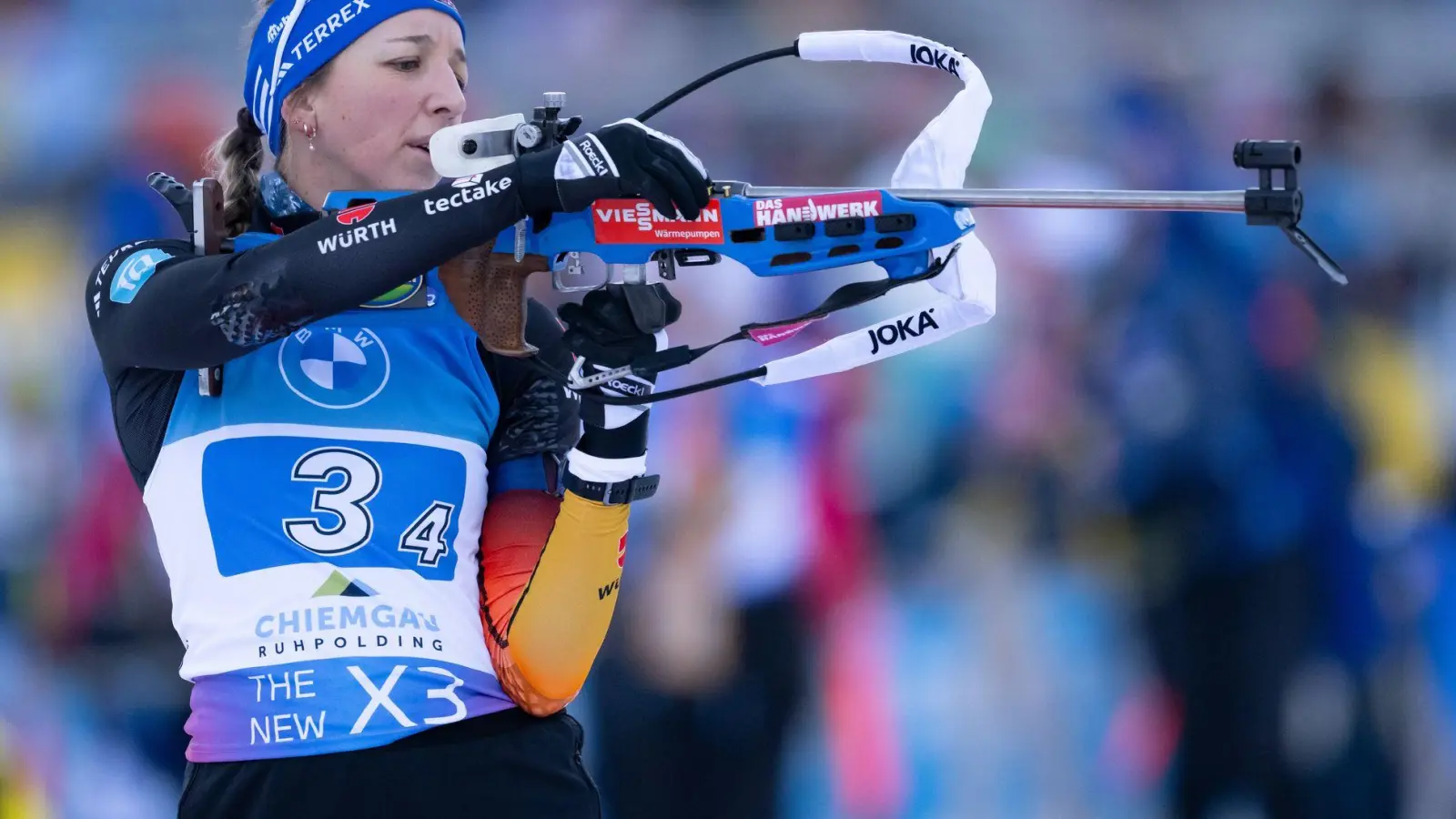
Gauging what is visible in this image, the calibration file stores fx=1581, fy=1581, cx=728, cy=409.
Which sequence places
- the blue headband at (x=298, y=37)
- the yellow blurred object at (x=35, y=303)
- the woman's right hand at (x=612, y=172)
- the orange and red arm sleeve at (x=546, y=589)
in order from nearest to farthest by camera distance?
the woman's right hand at (x=612, y=172) → the orange and red arm sleeve at (x=546, y=589) → the blue headband at (x=298, y=37) → the yellow blurred object at (x=35, y=303)

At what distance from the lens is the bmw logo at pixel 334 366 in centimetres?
199

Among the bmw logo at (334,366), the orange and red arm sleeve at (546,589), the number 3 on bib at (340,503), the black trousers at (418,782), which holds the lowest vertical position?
the black trousers at (418,782)

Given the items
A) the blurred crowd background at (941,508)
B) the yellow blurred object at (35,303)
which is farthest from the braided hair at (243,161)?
the yellow blurred object at (35,303)

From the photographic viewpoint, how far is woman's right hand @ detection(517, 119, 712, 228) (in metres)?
1.79

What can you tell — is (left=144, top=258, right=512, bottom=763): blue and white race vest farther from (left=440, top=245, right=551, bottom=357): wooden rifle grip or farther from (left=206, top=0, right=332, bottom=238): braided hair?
(left=206, top=0, right=332, bottom=238): braided hair

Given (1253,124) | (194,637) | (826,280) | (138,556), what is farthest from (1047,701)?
(194,637)

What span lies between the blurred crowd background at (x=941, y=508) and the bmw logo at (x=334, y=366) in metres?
1.95

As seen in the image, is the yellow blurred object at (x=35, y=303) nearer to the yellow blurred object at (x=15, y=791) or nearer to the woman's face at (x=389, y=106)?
the yellow blurred object at (x=15, y=791)

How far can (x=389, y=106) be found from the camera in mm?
2119

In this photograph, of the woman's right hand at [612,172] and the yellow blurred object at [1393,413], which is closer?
the woman's right hand at [612,172]

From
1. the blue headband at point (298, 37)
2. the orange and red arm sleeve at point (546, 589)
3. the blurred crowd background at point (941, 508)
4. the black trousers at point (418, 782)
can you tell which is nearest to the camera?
the black trousers at point (418, 782)

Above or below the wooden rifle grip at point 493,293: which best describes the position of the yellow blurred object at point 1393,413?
below

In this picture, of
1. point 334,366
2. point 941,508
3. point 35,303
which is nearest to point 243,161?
point 334,366

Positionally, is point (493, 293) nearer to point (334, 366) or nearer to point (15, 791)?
point (334, 366)
